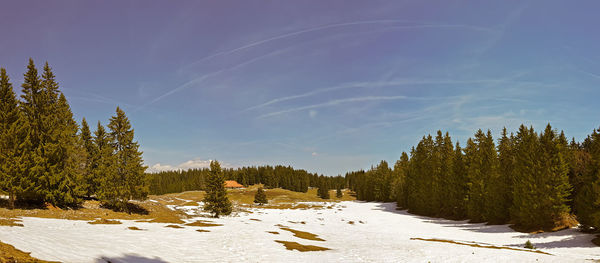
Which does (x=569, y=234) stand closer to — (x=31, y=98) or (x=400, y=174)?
(x=31, y=98)

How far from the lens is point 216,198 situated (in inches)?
2329

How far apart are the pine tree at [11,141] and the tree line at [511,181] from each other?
65880 mm

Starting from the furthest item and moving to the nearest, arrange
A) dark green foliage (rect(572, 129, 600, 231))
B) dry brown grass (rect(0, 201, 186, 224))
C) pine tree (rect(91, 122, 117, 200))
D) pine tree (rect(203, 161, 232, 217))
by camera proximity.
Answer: pine tree (rect(203, 161, 232, 217))
pine tree (rect(91, 122, 117, 200))
dark green foliage (rect(572, 129, 600, 231))
dry brown grass (rect(0, 201, 186, 224))

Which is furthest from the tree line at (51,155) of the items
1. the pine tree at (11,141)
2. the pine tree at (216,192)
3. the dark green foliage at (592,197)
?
the dark green foliage at (592,197)

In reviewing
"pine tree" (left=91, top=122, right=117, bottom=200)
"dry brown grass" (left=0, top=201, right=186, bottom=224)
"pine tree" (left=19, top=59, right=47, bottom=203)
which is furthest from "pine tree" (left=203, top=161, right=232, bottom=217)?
"pine tree" (left=19, top=59, right=47, bottom=203)

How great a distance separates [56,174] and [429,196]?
81.3 meters

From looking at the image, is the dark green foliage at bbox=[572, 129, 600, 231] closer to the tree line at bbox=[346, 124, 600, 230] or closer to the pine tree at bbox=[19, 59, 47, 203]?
the tree line at bbox=[346, 124, 600, 230]

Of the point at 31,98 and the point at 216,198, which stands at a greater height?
the point at 31,98

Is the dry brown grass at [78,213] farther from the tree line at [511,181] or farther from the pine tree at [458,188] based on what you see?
the pine tree at [458,188]

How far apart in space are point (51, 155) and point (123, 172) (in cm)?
998

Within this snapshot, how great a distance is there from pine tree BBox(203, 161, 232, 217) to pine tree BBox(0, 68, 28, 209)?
92.7 feet

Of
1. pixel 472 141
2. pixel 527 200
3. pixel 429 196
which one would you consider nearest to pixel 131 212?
pixel 527 200

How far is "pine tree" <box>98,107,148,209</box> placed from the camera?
153 ft

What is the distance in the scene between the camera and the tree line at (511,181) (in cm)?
4156
